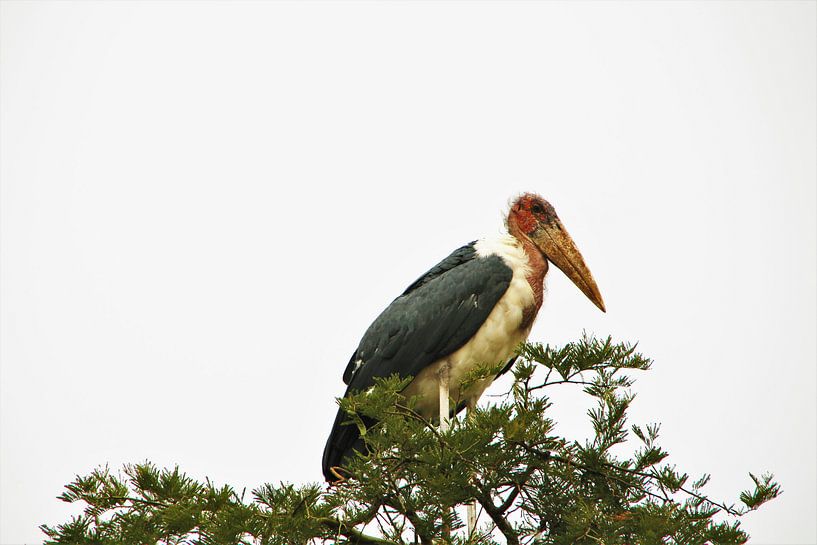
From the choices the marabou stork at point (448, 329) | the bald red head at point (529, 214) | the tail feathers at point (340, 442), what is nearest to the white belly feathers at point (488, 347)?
the marabou stork at point (448, 329)

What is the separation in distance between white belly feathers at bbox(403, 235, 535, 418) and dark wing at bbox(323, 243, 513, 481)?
0.08m

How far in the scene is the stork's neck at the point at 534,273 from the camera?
7914 mm

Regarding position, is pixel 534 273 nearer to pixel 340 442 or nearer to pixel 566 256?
pixel 566 256

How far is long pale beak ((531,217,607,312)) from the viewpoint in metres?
8.52

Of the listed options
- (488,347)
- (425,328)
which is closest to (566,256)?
(488,347)

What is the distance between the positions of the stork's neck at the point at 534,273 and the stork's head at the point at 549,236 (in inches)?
2.7

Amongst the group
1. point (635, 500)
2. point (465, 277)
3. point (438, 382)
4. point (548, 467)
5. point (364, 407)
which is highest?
point (465, 277)

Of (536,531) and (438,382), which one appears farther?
(438,382)

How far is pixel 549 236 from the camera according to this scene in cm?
867

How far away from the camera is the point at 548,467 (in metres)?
5.14

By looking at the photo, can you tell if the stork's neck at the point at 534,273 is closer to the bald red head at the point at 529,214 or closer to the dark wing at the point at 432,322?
the bald red head at the point at 529,214

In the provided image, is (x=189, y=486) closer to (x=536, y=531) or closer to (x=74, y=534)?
(x=74, y=534)

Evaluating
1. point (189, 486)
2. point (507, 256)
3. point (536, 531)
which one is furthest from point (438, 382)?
point (189, 486)

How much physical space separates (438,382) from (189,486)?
10.7ft
